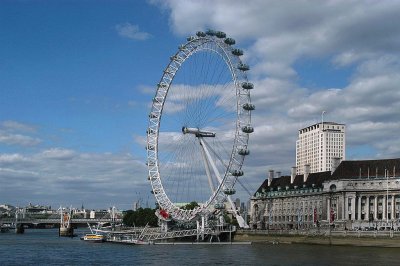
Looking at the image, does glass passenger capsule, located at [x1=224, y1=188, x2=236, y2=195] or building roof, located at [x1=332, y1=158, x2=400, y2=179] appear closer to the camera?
glass passenger capsule, located at [x1=224, y1=188, x2=236, y2=195]

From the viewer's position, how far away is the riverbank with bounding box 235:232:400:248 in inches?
3201

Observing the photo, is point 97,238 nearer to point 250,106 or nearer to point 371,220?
point 250,106

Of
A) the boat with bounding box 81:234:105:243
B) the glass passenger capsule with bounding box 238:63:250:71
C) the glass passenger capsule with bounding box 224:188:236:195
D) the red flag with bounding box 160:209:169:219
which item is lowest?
the boat with bounding box 81:234:105:243

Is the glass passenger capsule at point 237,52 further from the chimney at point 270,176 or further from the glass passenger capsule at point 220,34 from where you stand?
the chimney at point 270,176

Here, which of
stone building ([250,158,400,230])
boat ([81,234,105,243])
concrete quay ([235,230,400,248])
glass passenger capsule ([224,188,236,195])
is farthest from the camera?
stone building ([250,158,400,230])

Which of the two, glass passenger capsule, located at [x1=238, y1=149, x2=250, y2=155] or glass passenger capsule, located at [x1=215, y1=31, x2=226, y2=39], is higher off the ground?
glass passenger capsule, located at [x1=215, y1=31, x2=226, y2=39]

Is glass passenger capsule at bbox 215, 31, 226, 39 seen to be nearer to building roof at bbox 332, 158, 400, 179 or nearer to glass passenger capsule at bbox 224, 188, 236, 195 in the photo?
glass passenger capsule at bbox 224, 188, 236, 195

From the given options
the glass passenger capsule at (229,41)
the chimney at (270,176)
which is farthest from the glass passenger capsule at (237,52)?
the chimney at (270,176)

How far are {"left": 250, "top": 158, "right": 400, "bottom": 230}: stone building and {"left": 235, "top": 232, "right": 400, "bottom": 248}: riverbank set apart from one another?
851cm

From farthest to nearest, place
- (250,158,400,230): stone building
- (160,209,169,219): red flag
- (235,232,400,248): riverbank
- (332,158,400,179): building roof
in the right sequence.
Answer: (332,158,400,179): building roof < (250,158,400,230): stone building < (160,209,169,219): red flag < (235,232,400,248): riverbank

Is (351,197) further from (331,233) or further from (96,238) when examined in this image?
(96,238)

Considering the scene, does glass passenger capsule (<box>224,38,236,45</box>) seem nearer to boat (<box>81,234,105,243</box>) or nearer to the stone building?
the stone building

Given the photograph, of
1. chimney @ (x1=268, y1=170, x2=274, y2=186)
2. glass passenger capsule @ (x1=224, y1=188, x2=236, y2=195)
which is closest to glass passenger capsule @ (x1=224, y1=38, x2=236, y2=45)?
glass passenger capsule @ (x1=224, y1=188, x2=236, y2=195)

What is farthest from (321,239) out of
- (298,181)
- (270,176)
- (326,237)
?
(270,176)
